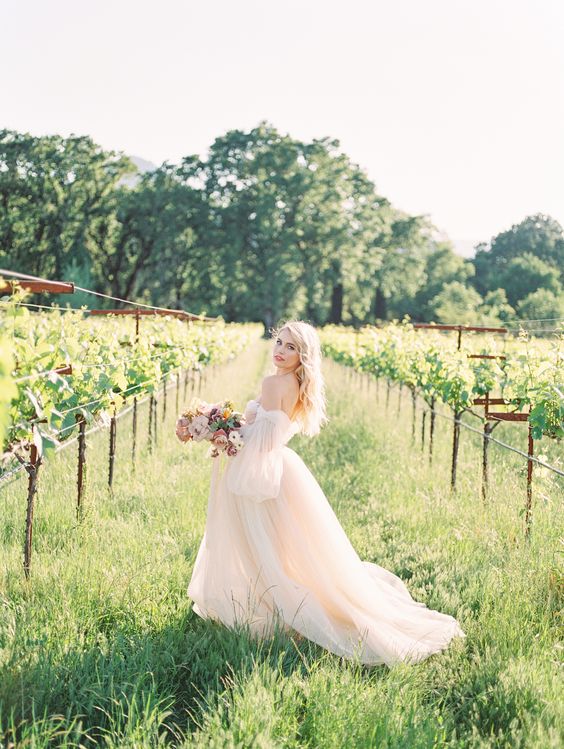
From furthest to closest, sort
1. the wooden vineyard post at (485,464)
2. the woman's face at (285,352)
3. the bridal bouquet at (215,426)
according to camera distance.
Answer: the wooden vineyard post at (485,464)
the woman's face at (285,352)
the bridal bouquet at (215,426)

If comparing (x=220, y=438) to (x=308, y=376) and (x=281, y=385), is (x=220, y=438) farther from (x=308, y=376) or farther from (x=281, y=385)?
(x=308, y=376)

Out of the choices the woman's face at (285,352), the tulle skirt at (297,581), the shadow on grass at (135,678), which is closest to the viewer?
the shadow on grass at (135,678)

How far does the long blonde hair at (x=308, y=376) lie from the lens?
367 cm

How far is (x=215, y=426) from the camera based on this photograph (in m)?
3.60

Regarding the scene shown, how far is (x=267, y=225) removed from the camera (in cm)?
4169

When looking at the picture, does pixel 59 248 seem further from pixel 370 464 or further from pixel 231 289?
pixel 370 464

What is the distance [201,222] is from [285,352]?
4020 centimetres

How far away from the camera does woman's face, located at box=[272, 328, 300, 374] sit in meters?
3.66

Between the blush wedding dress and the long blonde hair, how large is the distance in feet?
0.49

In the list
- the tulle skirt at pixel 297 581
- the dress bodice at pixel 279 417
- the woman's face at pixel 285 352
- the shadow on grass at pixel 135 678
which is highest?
the woman's face at pixel 285 352

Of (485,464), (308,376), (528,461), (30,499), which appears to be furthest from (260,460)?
(485,464)

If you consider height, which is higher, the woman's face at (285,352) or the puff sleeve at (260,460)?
the woman's face at (285,352)

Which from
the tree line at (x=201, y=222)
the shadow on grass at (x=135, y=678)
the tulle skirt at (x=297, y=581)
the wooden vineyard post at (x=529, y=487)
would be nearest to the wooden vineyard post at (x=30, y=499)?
the shadow on grass at (x=135, y=678)

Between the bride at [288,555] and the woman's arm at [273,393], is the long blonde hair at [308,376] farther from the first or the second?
the woman's arm at [273,393]
